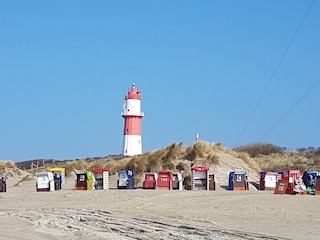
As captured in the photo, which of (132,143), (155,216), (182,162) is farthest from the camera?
(132,143)

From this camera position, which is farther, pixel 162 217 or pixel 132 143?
pixel 132 143

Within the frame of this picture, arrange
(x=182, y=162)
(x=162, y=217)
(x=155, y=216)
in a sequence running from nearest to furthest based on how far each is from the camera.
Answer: (x=162, y=217), (x=155, y=216), (x=182, y=162)

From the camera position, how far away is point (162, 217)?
1788 cm

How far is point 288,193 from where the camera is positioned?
26.1m

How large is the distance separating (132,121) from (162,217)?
114 ft

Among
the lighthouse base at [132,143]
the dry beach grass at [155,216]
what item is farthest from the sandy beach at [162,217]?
the lighthouse base at [132,143]

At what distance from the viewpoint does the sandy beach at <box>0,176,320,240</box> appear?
14.4m

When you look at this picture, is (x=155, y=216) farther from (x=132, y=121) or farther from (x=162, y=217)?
(x=132, y=121)

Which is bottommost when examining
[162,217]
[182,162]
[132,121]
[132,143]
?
[162,217]

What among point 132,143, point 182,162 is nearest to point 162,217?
point 182,162

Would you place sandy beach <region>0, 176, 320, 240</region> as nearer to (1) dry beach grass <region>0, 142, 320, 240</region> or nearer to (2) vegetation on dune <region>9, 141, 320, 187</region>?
(1) dry beach grass <region>0, 142, 320, 240</region>

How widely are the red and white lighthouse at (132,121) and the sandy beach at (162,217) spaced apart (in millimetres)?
24732

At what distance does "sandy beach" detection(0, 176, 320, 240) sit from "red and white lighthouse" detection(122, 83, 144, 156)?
24.7 metres

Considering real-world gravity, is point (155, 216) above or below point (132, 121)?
below
